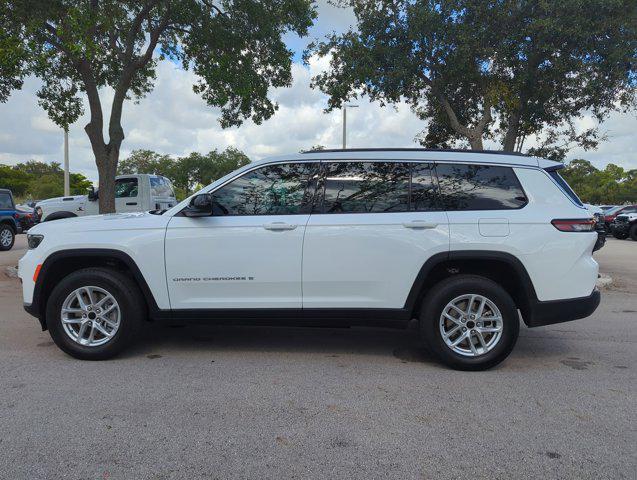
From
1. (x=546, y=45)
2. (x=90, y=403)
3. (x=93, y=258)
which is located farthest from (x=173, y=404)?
(x=546, y=45)

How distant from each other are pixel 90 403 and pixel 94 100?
346 inches

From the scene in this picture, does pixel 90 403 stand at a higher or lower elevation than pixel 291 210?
lower

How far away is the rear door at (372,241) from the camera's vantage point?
431cm

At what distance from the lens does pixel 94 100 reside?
10.7 meters

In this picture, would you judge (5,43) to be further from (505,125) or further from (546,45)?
(505,125)

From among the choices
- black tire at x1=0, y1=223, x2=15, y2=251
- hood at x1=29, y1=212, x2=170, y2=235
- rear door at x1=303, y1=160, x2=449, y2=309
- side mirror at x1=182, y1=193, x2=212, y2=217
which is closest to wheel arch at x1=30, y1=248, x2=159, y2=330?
hood at x1=29, y1=212, x2=170, y2=235

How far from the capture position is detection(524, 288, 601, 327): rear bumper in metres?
4.30

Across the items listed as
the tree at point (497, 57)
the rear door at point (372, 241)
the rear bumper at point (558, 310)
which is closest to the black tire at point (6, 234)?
the tree at point (497, 57)

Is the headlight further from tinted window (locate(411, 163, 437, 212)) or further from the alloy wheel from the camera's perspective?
the alloy wheel

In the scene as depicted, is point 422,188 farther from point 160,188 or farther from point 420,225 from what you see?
point 160,188

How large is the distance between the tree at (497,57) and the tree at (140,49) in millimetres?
1571

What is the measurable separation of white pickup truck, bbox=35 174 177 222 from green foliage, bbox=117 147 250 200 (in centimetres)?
4898

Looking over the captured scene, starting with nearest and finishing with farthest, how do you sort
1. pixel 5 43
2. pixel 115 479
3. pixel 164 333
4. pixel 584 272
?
pixel 115 479 < pixel 584 272 < pixel 164 333 < pixel 5 43

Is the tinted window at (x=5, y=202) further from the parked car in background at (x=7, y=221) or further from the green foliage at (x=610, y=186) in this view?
the green foliage at (x=610, y=186)
